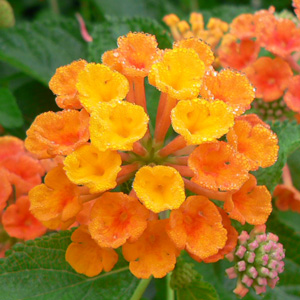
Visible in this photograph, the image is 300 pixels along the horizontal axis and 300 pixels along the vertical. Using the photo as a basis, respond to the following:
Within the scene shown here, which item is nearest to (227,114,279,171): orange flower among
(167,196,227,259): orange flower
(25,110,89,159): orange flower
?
(167,196,227,259): orange flower

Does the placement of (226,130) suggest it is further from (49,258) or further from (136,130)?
(49,258)

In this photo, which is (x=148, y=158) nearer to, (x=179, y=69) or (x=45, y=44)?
(x=179, y=69)

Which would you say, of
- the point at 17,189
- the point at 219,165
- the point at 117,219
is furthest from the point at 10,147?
the point at 219,165

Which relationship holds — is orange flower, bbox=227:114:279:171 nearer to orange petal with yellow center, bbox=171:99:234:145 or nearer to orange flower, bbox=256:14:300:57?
orange petal with yellow center, bbox=171:99:234:145

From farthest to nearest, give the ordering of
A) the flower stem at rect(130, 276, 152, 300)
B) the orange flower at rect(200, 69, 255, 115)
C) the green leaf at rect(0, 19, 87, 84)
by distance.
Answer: the green leaf at rect(0, 19, 87, 84) → the flower stem at rect(130, 276, 152, 300) → the orange flower at rect(200, 69, 255, 115)

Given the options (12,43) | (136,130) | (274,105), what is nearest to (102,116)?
(136,130)

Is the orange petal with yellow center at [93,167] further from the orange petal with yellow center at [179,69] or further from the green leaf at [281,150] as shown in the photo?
the green leaf at [281,150]

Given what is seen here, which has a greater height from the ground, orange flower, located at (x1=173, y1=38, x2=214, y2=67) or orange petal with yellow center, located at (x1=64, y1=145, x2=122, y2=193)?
orange flower, located at (x1=173, y1=38, x2=214, y2=67)
